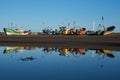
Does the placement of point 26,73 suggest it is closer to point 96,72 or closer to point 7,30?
point 96,72

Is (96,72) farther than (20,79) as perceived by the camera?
Yes

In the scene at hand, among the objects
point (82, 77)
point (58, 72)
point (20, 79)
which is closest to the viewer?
point (20, 79)

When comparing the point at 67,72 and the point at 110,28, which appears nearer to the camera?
the point at 67,72

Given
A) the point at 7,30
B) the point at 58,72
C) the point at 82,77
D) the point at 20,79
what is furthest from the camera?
the point at 7,30

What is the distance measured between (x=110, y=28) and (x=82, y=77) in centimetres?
9361

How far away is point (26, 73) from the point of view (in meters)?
18.5

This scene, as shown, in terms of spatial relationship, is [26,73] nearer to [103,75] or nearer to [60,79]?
[60,79]

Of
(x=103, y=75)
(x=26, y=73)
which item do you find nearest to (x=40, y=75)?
(x=26, y=73)

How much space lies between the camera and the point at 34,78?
1669 cm

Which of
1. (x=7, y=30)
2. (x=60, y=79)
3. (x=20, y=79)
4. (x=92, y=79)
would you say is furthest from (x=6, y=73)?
(x=7, y=30)

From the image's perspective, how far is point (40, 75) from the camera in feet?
58.5

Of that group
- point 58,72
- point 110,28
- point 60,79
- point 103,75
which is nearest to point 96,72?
point 103,75

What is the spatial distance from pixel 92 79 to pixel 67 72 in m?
2.96

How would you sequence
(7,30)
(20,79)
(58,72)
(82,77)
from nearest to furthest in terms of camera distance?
(20,79) → (82,77) → (58,72) → (7,30)
